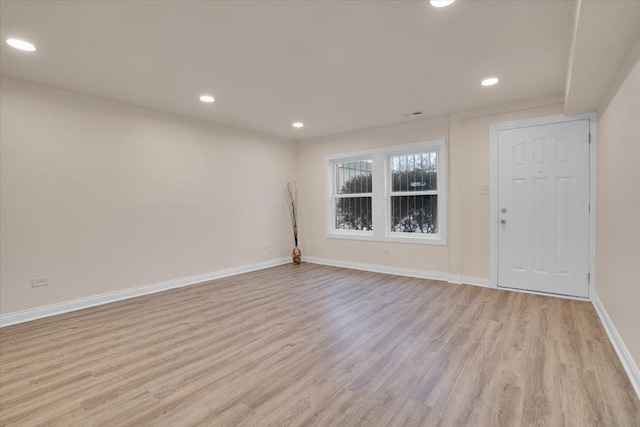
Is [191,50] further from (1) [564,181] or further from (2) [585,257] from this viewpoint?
(2) [585,257]

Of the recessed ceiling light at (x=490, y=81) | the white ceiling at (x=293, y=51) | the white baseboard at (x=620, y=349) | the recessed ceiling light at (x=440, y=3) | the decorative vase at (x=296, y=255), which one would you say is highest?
the white ceiling at (x=293, y=51)

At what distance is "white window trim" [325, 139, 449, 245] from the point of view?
4609 millimetres

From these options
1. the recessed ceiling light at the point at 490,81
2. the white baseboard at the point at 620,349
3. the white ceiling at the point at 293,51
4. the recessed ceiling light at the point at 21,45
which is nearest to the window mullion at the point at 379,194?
the white ceiling at the point at 293,51

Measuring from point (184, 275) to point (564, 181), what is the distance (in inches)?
203

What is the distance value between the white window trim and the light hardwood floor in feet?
4.53

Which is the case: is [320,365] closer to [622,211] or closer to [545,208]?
[622,211]

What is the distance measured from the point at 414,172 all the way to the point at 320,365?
3.67 meters

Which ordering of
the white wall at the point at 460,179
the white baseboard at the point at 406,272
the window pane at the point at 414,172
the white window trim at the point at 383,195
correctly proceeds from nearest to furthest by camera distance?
the white wall at the point at 460,179, the white baseboard at the point at 406,272, the white window trim at the point at 383,195, the window pane at the point at 414,172

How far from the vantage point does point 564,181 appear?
11.9 ft

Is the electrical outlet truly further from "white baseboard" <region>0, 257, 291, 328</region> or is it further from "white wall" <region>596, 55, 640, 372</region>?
"white wall" <region>596, 55, 640, 372</region>

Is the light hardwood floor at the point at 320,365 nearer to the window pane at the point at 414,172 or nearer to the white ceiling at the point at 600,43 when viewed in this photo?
the window pane at the point at 414,172

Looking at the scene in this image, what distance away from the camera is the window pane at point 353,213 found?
566cm

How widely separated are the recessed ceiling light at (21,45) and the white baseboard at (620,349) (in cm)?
495

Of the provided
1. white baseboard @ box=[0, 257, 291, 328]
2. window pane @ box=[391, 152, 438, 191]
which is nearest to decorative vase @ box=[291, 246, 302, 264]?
white baseboard @ box=[0, 257, 291, 328]
